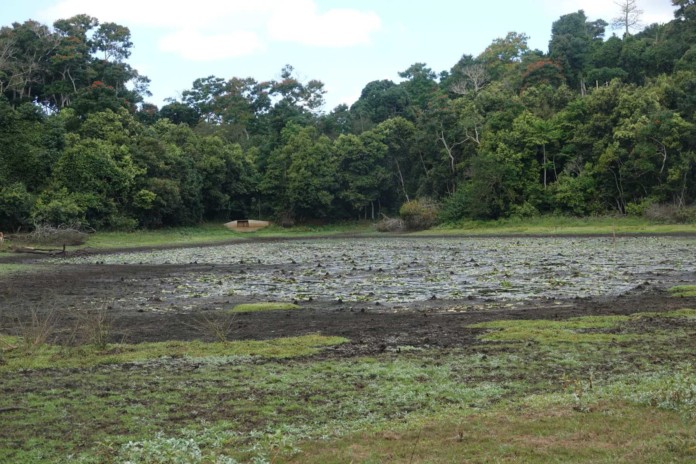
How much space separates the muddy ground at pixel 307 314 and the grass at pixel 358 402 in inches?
61.2

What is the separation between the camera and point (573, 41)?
8881 cm

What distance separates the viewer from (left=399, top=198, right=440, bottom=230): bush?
72.8 metres

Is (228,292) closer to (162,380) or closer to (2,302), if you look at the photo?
(2,302)

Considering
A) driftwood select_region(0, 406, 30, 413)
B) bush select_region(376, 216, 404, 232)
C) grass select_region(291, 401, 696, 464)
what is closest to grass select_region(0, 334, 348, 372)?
driftwood select_region(0, 406, 30, 413)

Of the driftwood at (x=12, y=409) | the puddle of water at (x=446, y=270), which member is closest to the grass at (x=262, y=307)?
the puddle of water at (x=446, y=270)

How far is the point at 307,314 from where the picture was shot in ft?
63.8

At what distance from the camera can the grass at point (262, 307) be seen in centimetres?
2050

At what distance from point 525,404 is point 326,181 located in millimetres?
74596

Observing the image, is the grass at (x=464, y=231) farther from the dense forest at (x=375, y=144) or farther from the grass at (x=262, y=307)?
the grass at (x=262, y=307)

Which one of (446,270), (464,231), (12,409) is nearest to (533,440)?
(12,409)

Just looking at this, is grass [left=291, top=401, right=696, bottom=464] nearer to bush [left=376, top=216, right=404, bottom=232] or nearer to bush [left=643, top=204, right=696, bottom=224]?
bush [left=643, top=204, right=696, bottom=224]

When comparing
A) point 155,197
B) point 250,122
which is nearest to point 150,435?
point 155,197

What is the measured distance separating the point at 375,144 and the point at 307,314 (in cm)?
6565

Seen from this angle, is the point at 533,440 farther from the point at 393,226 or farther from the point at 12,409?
the point at 393,226
